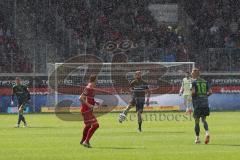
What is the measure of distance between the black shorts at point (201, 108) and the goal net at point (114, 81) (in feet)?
86.3

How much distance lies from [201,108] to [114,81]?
91.7 ft

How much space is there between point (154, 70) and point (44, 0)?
36.2 ft

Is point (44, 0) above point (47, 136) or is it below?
above

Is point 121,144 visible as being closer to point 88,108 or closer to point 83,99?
point 88,108

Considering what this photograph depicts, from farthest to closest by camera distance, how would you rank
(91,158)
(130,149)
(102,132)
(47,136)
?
1. (102,132)
2. (47,136)
3. (130,149)
4. (91,158)

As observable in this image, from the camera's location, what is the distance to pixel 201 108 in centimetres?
2466

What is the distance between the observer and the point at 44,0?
57.3 metres

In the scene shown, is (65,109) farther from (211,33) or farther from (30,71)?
(211,33)

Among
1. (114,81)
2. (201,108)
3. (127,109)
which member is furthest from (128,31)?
(201,108)

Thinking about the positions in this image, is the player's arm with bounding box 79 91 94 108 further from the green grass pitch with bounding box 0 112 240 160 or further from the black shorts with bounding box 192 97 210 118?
the black shorts with bounding box 192 97 210 118

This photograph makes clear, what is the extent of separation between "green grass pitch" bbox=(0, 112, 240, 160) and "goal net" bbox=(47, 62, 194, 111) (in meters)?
17.3

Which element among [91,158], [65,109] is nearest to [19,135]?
[91,158]

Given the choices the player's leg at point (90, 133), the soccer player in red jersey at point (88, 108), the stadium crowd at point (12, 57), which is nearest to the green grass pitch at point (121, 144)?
the player's leg at point (90, 133)

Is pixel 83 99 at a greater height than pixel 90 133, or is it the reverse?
pixel 83 99
